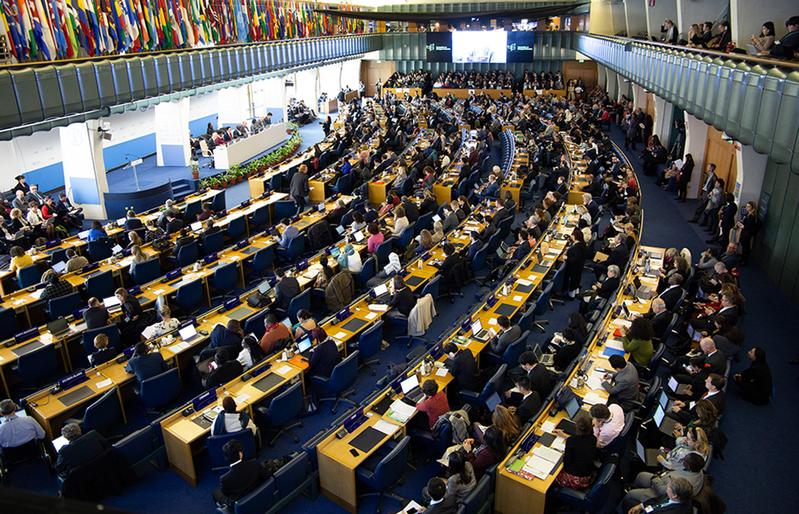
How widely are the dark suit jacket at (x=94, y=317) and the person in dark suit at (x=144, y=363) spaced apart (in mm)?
1851

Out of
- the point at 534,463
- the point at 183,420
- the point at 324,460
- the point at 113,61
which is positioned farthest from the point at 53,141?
the point at 534,463

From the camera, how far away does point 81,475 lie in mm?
7457

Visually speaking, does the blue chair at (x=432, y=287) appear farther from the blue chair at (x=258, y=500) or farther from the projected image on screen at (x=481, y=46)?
the projected image on screen at (x=481, y=46)

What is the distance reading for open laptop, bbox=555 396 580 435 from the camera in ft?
25.5

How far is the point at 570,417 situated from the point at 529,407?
1.86ft

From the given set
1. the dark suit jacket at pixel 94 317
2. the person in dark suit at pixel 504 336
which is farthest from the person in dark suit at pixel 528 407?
the dark suit jacket at pixel 94 317

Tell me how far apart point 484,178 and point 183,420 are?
1763 centimetres

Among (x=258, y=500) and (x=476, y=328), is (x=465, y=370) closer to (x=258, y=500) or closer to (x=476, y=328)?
(x=476, y=328)

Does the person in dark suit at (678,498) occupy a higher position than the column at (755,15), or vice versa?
the column at (755,15)

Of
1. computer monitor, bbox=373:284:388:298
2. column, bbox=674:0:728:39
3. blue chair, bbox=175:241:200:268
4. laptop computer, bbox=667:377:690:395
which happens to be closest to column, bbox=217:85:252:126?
blue chair, bbox=175:241:200:268

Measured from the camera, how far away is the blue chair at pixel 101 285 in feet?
41.0

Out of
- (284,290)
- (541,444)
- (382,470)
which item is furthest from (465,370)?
(284,290)

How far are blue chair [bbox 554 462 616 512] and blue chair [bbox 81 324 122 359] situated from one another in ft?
26.4

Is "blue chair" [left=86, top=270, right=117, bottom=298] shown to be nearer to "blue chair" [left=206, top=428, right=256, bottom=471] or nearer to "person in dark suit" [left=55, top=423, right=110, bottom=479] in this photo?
"person in dark suit" [left=55, top=423, right=110, bottom=479]
